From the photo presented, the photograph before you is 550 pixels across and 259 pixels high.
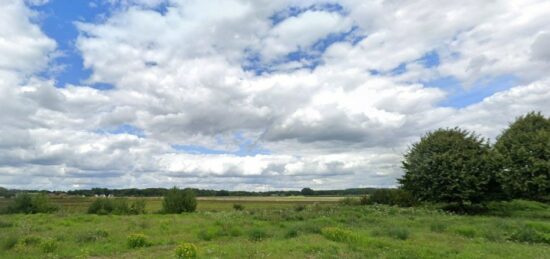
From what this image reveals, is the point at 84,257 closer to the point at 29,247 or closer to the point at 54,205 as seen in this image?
the point at 29,247

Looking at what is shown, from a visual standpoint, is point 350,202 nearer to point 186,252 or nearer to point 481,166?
point 481,166

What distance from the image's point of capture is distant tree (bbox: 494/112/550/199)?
3531 centimetres

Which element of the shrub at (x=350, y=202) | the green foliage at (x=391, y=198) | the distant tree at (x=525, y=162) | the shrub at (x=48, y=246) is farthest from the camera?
the shrub at (x=350, y=202)

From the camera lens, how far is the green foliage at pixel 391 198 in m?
41.7

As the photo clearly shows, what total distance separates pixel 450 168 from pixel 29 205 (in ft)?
126

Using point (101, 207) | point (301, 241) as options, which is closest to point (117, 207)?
point (101, 207)

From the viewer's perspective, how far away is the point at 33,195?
46.7m

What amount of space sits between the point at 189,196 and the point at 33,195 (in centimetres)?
1517

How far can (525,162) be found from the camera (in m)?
36.7

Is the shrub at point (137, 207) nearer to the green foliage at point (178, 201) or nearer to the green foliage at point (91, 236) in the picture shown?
the green foliage at point (178, 201)

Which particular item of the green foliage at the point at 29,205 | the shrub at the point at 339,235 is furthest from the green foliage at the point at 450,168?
the green foliage at the point at 29,205

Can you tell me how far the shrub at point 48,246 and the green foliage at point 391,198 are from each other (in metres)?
29.7

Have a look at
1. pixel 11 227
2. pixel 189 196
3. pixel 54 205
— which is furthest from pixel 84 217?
pixel 54 205

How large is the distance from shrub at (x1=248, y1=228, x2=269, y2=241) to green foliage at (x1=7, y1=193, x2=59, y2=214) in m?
32.1
